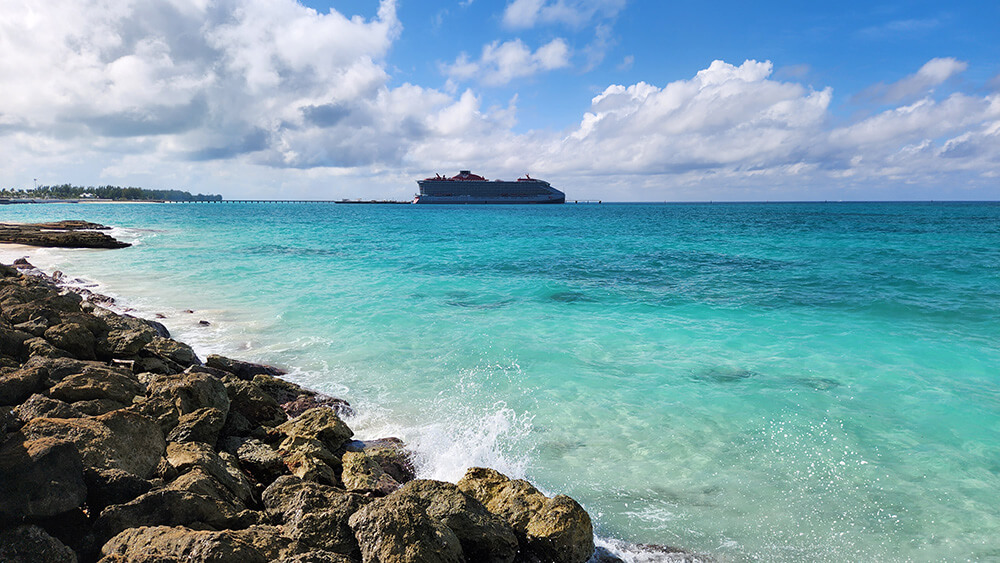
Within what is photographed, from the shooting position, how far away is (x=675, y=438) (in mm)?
8078

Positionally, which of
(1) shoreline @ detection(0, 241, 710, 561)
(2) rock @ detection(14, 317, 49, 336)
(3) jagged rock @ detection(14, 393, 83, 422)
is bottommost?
(1) shoreline @ detection(0, 241, 710, 561)

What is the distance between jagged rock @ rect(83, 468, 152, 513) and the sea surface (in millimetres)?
3597

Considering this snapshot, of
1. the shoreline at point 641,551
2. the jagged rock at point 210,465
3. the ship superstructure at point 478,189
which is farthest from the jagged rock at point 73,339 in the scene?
the ship superstructure at point 478,189

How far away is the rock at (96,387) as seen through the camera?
19.5 feet

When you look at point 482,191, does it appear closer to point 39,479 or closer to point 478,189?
point 478,189

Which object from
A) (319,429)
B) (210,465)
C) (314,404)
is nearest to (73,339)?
(314,404)

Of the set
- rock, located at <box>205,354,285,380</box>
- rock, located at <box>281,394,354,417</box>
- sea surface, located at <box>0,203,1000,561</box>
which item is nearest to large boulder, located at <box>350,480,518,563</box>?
sea surface, located at <box>0,203,1000,561</box>

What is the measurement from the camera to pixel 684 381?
10.4 m

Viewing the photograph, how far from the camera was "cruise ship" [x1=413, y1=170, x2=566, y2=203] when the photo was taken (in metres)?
149

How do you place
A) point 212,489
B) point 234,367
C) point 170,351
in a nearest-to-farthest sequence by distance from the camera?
point 212,489, point 170,351, point 234,367

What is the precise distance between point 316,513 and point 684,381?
26.6ft

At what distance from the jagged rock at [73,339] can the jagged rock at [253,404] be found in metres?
3.01

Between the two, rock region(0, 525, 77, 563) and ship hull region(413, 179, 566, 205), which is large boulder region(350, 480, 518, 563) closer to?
rock region(0, 525, 77, 563)

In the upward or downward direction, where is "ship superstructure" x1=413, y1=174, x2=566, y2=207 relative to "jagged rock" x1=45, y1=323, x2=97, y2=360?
upward
